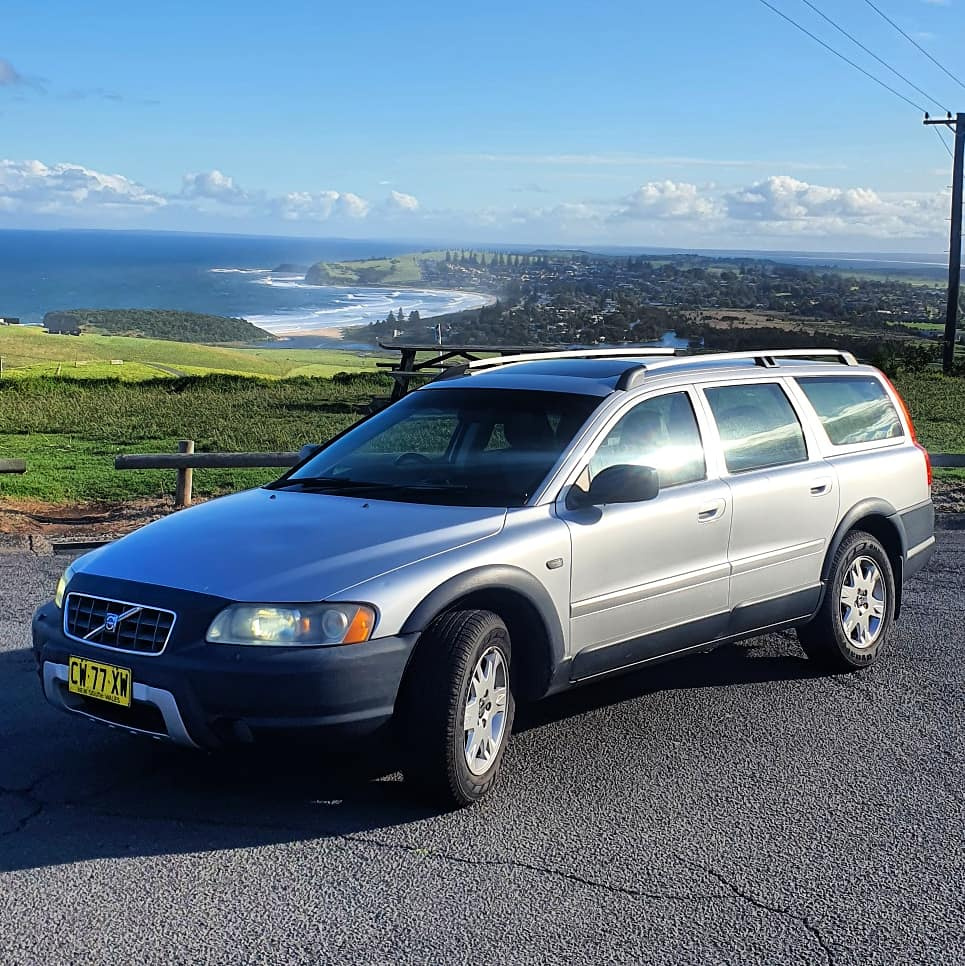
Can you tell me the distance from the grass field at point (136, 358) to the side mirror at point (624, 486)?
30095 mm

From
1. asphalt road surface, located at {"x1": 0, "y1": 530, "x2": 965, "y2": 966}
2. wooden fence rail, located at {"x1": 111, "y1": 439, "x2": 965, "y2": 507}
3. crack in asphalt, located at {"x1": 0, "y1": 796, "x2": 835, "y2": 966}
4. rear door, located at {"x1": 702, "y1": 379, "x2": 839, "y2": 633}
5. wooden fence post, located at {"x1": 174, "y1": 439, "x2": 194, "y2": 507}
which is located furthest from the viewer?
wooden fence post, located at {"x1": 174, "y1": 439, "x2": 194, "y2": 507}

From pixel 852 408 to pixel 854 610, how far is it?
1.15 metres

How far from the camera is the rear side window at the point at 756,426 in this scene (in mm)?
6520

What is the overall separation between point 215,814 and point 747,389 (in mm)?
3446

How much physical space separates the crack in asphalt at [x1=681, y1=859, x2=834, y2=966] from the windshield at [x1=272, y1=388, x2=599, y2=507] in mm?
1744

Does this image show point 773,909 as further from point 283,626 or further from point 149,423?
point 149,423

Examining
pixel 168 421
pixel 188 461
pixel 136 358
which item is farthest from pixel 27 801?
pixel 136 358

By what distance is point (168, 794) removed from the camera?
512 centimetres

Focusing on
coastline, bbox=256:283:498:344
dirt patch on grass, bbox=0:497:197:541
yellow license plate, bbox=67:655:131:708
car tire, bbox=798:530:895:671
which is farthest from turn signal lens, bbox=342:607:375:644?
coastline, bbox=256:283:498:344

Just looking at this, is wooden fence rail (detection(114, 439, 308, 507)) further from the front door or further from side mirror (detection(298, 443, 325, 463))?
the front door

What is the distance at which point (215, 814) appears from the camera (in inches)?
194

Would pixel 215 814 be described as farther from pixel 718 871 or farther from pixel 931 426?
pixel 931 426

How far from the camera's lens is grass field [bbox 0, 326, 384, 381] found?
38562mm

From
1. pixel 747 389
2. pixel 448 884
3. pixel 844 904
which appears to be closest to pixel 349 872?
pixel 448 884
